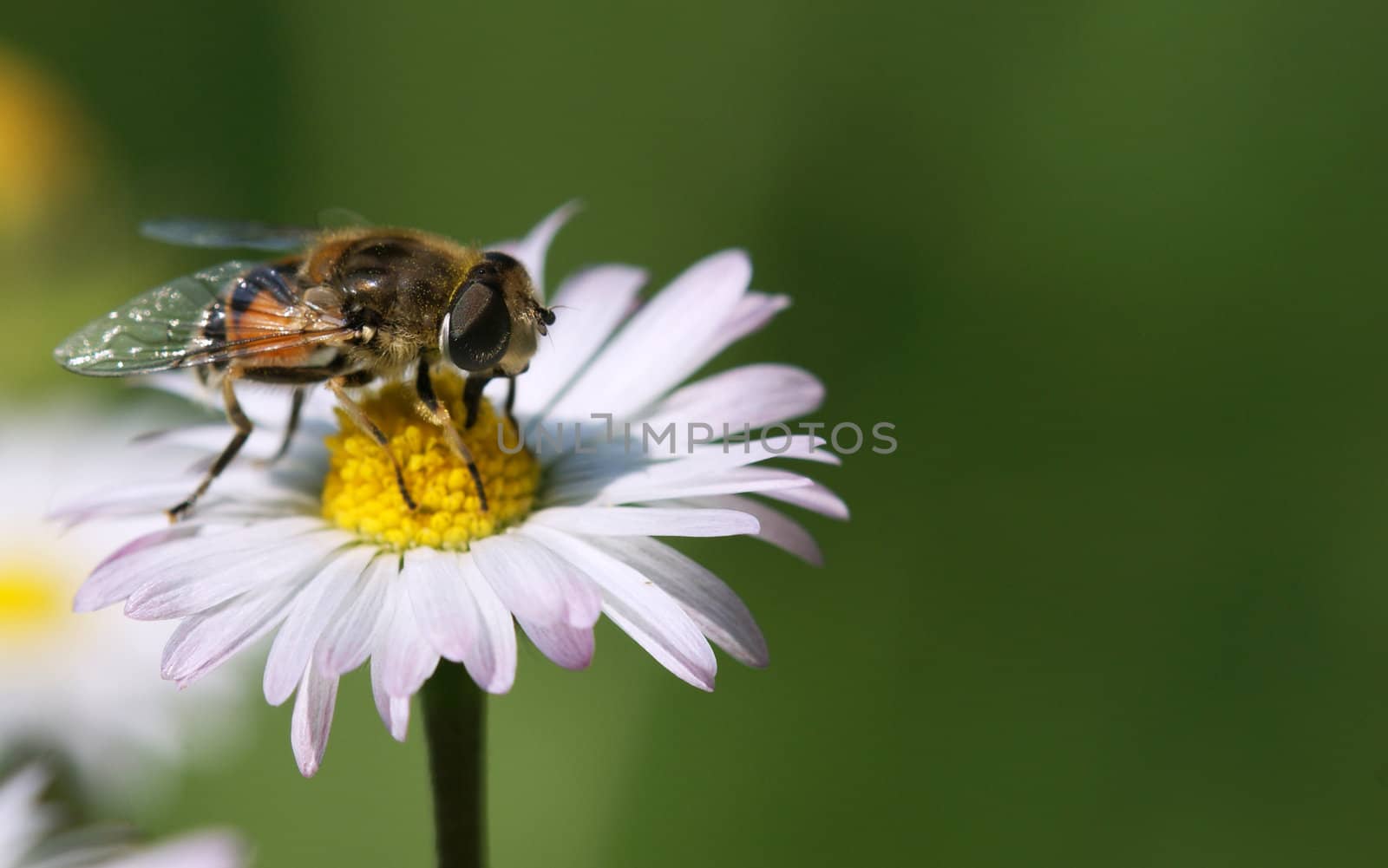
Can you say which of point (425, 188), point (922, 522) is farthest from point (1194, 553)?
point (425, 188)

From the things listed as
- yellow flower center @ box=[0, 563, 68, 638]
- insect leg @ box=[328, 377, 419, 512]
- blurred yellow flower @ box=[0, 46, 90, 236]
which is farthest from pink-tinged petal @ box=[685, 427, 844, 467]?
blurred yellow flower @ box=[0, 46, 90, 236]

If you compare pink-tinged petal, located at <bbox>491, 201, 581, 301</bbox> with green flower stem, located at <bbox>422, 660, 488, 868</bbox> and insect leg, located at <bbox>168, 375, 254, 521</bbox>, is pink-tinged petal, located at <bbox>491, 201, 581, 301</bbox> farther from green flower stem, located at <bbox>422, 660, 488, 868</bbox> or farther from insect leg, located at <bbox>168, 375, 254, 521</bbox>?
green flower stem, located at <bbox>422, 660, 488, 868</bbox>

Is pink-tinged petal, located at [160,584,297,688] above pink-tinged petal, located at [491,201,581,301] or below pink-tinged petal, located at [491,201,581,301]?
below

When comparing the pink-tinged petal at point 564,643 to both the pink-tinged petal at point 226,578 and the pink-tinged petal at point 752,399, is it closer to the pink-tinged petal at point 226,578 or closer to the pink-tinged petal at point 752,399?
the pink-tinged petal at point 226,578

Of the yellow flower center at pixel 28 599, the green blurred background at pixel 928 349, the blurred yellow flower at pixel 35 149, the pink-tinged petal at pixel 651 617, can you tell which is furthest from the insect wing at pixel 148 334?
the blurred yellow flower at pixel 35 149

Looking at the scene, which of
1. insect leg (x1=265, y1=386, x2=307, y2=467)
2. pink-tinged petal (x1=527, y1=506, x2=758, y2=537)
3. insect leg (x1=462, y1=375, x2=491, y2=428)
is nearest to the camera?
pink-tinged petal (x1=527, y1=506, x2=758, y2=537)
